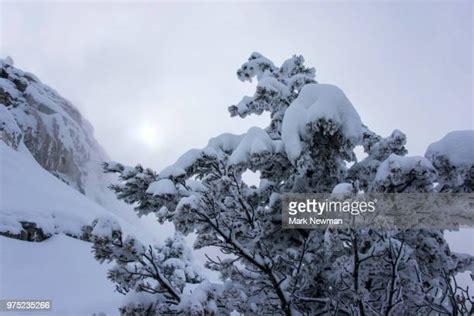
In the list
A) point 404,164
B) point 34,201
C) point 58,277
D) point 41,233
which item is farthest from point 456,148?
point 34,201

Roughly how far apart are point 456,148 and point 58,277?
11.2m

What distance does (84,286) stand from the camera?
34.3ft

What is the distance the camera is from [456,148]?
3879 mm

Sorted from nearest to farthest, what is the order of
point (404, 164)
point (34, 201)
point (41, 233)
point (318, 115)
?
point (404, 164) < point (318, 115) < point (41, 233) < point (34, 201)

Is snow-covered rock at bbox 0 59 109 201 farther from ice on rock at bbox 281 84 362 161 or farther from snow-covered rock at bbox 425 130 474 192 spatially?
snow-covered rock at bbox 425 130 474 192

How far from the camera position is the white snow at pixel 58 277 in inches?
350

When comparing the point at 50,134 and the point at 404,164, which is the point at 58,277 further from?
the point at 50,134

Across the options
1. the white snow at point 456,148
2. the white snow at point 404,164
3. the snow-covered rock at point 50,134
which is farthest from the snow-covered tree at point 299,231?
the snow-covered rock at point 50,134

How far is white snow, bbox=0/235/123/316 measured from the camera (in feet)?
29.2

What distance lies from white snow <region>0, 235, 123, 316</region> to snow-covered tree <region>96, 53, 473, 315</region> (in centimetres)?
543

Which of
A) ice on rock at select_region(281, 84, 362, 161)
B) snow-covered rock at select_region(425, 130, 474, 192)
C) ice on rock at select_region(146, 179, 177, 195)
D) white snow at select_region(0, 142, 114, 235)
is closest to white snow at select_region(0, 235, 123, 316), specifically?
white snow at select_region(0, 142, 114, 235)

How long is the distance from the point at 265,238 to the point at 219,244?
2033mm

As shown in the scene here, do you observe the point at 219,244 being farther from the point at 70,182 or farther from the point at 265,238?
the point at 70,182

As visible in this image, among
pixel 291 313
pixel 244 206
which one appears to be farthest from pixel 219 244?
pixel 291 313
